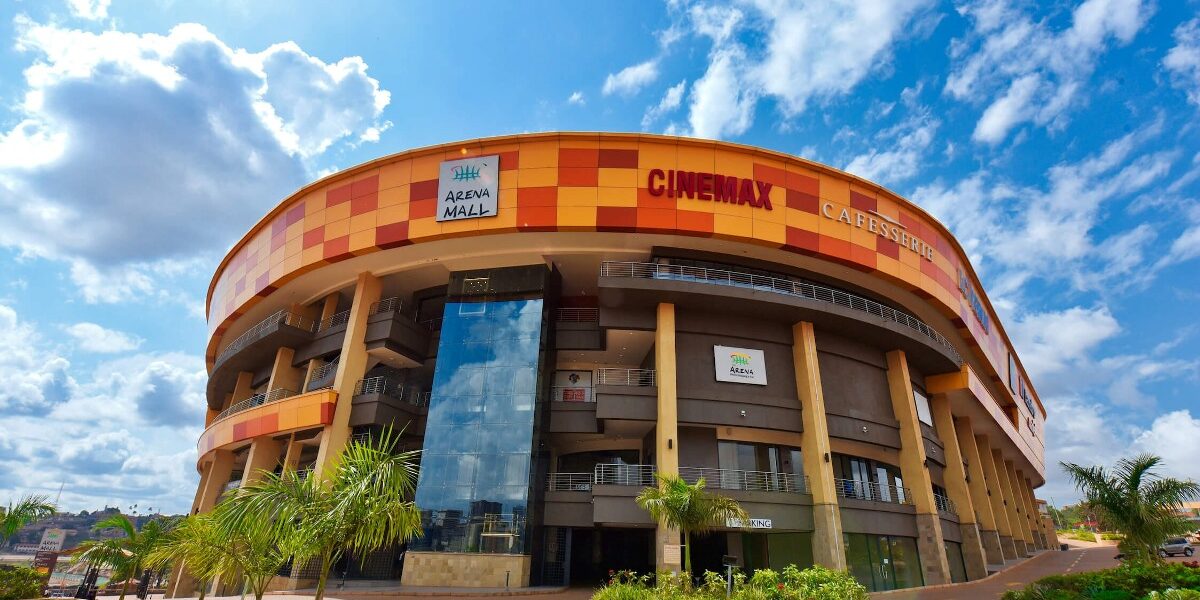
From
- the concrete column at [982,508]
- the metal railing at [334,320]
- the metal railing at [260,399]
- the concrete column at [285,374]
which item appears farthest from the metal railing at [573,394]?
the concrete column at [982,508]

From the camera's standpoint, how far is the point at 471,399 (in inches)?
1188

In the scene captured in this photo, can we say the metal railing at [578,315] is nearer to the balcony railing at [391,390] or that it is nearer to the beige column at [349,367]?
the balcony railing at [391,390]

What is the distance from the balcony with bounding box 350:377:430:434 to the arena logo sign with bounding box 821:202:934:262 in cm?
2405

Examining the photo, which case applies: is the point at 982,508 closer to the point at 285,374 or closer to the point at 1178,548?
the point at 1178,548

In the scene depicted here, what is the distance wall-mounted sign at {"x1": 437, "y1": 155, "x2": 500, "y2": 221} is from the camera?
3047cm

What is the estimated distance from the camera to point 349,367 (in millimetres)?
32531

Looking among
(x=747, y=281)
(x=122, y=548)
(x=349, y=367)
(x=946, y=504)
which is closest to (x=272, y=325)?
(x=349, y=367)

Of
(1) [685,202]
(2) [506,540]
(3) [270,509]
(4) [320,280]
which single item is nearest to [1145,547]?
(1) [685,202]

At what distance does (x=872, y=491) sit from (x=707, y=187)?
18.0 metres

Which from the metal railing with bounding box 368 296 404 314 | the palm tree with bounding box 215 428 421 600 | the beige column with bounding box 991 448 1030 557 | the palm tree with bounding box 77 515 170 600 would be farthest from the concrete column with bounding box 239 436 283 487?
the beige column with bounding box 991 448 1030 557

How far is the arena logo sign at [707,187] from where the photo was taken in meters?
29.9

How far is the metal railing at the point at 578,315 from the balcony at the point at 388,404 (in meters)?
8.87

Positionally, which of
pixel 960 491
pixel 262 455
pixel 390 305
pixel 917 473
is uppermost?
pixel 390 305

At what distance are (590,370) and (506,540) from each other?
11.3 metres
